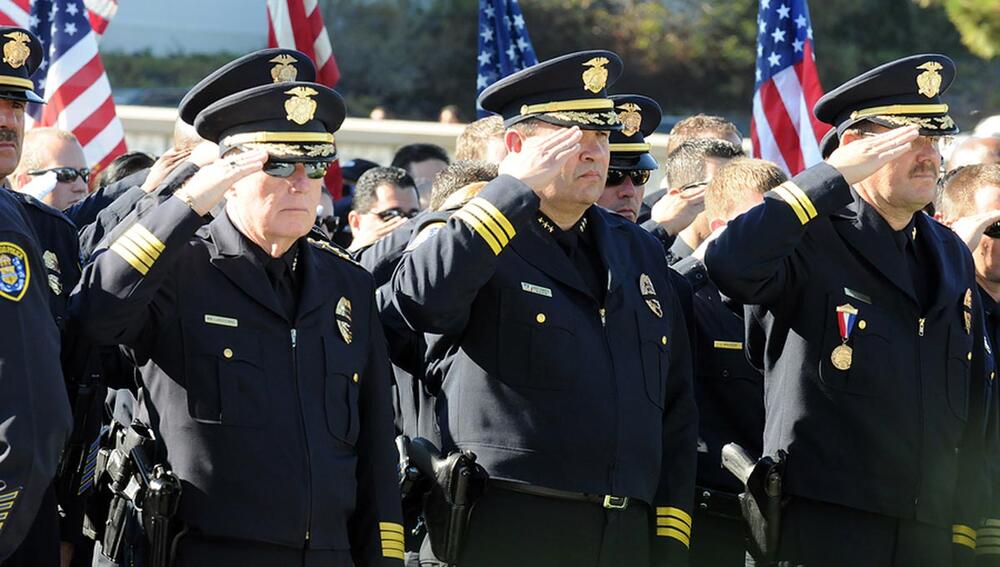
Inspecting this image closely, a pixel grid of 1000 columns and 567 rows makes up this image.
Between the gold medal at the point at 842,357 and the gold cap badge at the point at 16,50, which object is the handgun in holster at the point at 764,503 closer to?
the gold medal at the point at 842,357

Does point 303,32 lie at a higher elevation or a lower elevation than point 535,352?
higher

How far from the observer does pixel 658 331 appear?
16.9 ft

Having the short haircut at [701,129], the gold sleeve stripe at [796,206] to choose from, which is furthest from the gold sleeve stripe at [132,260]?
the short haircut at [701,129]

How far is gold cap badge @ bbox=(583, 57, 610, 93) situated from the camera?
16.9 ft

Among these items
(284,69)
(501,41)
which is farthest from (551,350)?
(501,41)

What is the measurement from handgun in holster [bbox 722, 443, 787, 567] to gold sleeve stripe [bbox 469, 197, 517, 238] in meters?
1.28

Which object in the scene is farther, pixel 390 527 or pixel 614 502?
pixel 614 502

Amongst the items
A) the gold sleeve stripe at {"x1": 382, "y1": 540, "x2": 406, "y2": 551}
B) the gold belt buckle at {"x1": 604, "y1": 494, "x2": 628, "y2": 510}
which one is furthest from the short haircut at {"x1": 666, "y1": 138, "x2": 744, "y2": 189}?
the gold sleeve stripe at {"x1": 382, "y1": 540, "x2": 406, "y2": 551}

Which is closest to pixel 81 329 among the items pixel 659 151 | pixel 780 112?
pixel 780 112

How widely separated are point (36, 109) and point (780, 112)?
15.2ft

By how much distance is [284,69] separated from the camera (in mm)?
4965

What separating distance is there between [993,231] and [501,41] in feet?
16.6

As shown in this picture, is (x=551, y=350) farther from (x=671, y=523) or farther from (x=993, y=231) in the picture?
(x=993, y=231)

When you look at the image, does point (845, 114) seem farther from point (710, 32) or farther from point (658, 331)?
point (710, 32)
